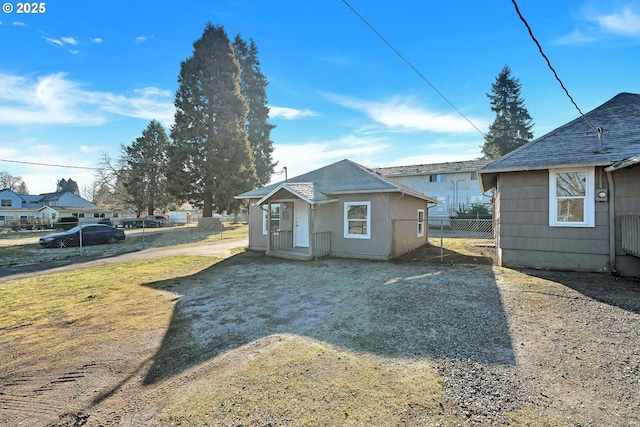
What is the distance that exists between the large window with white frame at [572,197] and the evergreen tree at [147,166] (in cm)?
4080

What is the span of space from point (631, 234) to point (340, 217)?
308 inches

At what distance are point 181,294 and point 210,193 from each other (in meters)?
20.2

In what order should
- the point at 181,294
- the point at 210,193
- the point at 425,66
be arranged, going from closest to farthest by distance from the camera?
the point at 181,294, the point at 425,66, the point at 210,193

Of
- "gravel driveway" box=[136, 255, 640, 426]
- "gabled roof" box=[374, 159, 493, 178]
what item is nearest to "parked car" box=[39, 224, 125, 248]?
"gravel driveway" box=[136, 255, 640, 426]

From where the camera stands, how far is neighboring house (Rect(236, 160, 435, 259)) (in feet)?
34.1

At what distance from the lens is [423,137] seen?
18.8 meters

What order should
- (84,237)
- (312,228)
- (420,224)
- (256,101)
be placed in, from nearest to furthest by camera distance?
(312,228), (420,224), (84,237), (256,101)

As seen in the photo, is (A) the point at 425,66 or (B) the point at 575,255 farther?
(A) the point at 425,66

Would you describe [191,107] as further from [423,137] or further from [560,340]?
[560,340]

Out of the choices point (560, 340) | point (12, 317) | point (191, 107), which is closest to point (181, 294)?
point (12, 317)

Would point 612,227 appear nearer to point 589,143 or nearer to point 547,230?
point 547,230

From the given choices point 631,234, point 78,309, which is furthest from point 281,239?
point 631,234

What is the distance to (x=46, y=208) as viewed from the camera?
44.7 metres

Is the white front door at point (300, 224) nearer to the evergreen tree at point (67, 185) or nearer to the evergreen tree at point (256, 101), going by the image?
the evergreen tree at point (256, 101)
